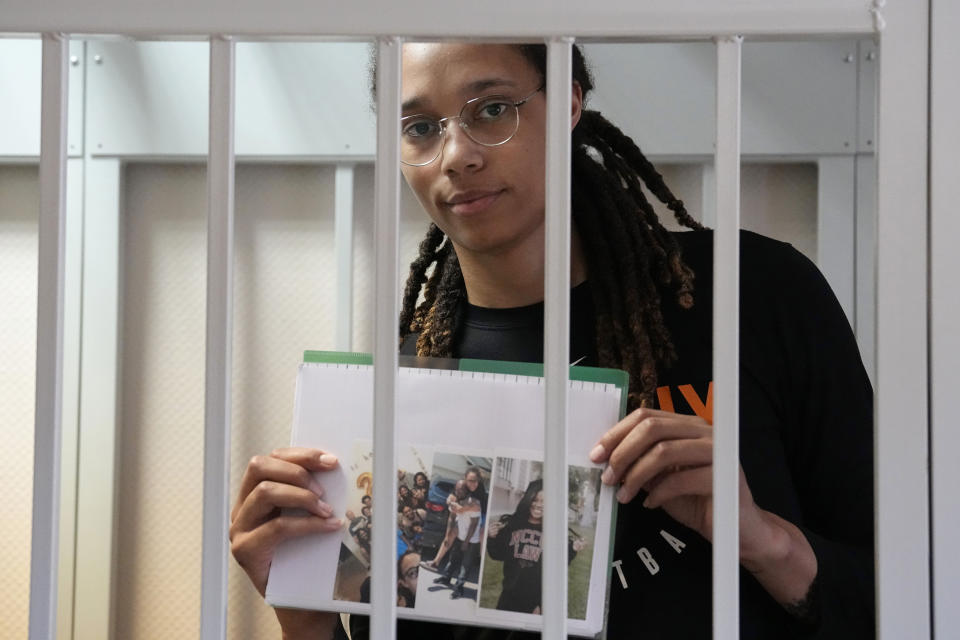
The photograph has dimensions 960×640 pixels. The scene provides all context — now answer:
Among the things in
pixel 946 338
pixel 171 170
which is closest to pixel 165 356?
pixel 171 170

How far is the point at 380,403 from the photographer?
401 mm

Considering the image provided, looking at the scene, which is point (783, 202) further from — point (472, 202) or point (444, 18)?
point (444, 18)

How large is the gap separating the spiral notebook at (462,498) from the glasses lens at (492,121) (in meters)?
0.25

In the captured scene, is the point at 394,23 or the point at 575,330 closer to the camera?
the point at 394,23

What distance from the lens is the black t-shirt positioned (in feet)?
2.15

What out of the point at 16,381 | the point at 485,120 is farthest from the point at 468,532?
the point at 16,381

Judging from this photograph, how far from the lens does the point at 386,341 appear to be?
15.8 inches

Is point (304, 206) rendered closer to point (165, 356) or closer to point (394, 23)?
point (165, 356)

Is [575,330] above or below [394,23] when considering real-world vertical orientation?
below

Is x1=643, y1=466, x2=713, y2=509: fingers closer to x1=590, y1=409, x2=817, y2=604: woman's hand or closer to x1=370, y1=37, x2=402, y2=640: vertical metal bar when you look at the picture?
x1=590, y1=409, x2=817, y2=604: woman's hand

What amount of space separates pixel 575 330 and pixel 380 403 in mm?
366

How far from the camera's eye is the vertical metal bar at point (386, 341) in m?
0.40

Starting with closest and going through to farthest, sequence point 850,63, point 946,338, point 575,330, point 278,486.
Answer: point 946,338 < point 278,486 < point 575,330 < point 850,63

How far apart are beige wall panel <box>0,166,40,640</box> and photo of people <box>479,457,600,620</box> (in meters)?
1.48
